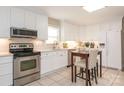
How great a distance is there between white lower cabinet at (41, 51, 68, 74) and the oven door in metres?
0.30

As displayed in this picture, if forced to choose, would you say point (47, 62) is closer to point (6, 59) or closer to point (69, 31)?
point (6, 59)

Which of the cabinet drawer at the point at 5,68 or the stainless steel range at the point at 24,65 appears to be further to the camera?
the stainless steel range at the point at 24,65

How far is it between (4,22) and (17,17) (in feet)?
A: 1.42

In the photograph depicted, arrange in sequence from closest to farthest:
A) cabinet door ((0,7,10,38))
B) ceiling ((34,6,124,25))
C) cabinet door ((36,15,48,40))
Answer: cabinet door ((0,7,10,38))
ceiling ((34,6,124,25))
cabinet door ((36,15,48,40))

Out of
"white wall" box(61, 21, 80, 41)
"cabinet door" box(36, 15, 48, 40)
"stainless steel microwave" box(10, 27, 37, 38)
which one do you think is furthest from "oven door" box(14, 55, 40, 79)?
"white wall" box(61, 21, 80, 41)

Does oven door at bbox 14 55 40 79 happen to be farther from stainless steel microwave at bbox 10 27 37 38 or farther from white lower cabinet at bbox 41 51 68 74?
stainless steel microwave at bbox 10 27 37 38

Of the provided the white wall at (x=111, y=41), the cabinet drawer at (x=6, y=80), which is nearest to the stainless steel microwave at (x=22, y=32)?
the cabinet drawer at (x=6, y=80)

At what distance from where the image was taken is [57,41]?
17.4 ft

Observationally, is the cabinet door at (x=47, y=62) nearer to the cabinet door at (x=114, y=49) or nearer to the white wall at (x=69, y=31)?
the white wall at (x=69, y=31)

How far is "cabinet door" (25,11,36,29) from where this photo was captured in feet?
11.4

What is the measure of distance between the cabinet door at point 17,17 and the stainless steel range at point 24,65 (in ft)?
2.11

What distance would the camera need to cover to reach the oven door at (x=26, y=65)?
113 inches

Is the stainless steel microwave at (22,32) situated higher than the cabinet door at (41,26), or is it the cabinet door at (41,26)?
the cabinet door at (41,26)

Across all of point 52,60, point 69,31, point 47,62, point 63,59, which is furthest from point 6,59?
point 69,31
